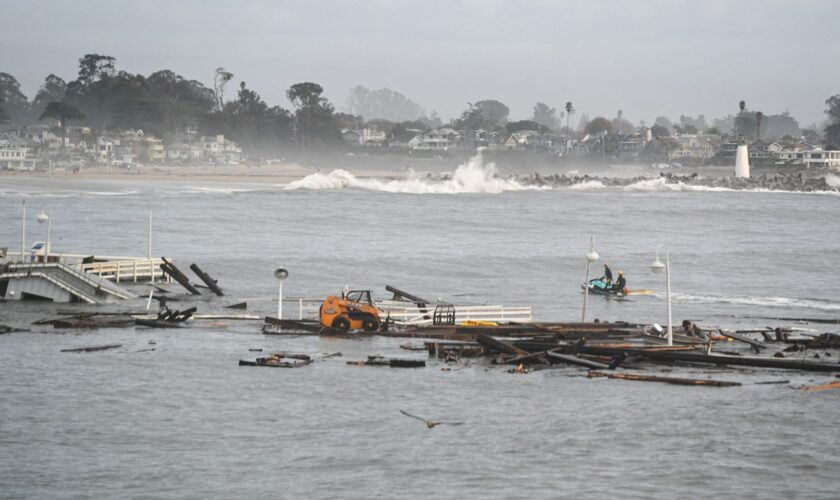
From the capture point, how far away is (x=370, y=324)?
34250mm

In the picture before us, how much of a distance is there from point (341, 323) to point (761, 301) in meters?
20.2

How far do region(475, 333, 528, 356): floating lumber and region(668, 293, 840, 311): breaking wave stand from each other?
18.1 meters

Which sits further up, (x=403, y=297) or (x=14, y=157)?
(x=14, y=157)

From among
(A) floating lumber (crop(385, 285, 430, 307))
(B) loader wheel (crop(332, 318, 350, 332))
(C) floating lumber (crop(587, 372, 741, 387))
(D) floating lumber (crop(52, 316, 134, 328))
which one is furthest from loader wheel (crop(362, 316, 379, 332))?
(C) floating lumber (crop(587, 372, 741, 387))

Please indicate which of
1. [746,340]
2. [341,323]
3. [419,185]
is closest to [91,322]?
[341,323]

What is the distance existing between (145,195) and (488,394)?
324ft

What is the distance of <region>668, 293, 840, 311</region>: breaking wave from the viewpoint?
4612 cm

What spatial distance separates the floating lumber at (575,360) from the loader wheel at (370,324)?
19.7ft

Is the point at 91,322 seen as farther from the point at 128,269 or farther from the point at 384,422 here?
the point at 384,422

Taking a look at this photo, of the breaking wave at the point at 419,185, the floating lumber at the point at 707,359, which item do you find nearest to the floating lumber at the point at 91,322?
the floating lumber at the point at 707,359

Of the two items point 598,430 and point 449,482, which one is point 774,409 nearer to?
point 598,430

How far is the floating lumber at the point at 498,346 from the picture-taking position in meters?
30.1

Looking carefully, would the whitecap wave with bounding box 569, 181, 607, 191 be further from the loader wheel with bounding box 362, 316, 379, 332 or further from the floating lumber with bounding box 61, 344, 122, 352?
the floating lumber with bounding box 61, 344, 122, 352

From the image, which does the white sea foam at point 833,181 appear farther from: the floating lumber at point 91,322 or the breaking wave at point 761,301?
the floating lumber at point 91,322
